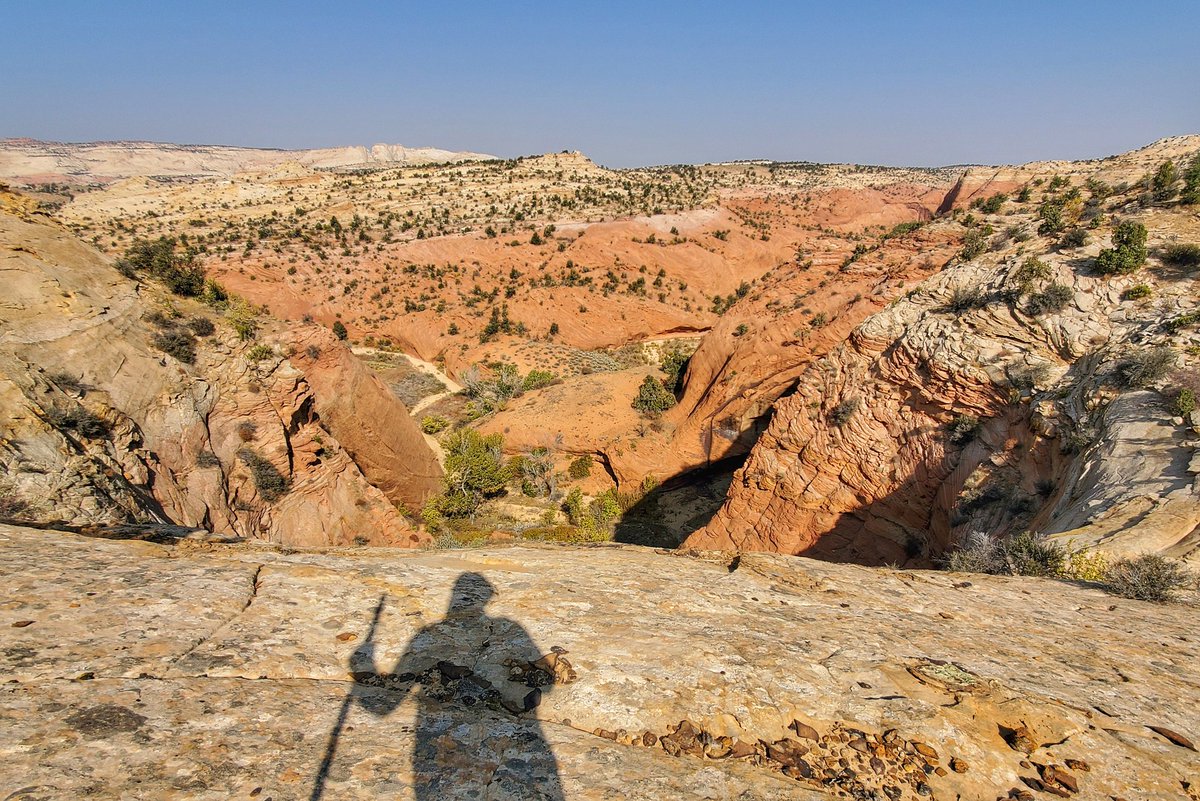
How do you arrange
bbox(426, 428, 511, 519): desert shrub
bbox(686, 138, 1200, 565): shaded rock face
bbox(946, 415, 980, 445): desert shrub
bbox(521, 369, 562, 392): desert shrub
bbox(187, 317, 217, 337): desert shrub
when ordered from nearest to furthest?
1. bbox(686, 138, 1200, 565): shaded rock face
2. bbox(187, 317, 217, 337): desert shrub
3. bbox(946, 415, 980, 445): desert shrub
4. bbox(426, 428, 511, 519): desert shrub
5. bbox(521, 369, 562, 392): desert shrub

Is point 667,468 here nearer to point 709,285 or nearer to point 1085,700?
point 1085,700

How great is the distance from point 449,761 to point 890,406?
46.6 ft

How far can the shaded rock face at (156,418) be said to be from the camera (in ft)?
25.6

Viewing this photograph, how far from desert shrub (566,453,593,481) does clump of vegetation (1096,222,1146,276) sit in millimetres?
16892

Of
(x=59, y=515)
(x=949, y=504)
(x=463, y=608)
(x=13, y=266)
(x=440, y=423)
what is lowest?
(x=440, y=423)

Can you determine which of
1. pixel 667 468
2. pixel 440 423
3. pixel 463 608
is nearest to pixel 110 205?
pixel 440 423

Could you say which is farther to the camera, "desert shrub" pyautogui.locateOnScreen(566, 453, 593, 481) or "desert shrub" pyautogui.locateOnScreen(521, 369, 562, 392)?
"desert shrub" pyautogui.locateOnScreen(521, 369, 562, 392)

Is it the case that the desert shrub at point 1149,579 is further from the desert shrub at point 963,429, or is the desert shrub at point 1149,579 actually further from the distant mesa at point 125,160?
the distant mesa at point 125,160

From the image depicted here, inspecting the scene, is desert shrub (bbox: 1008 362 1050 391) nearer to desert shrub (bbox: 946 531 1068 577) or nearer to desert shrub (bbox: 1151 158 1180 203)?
desert shrub (bbox: 946 531 1068 577)

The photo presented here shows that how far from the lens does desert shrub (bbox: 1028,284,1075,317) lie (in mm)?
11227

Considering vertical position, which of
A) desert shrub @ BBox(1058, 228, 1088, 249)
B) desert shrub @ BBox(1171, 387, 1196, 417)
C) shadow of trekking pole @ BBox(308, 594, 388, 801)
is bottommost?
shadow of trekking pole @ BBox(308, 594, 388, 801)

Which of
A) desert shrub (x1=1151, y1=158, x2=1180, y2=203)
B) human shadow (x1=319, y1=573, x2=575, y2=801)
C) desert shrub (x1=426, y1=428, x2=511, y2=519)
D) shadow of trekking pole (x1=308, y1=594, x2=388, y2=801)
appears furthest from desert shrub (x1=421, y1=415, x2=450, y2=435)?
desert shrub (x1=1151, y1=158, x2=1180, y2=203)

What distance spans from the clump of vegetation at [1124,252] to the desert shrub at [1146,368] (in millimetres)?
2823

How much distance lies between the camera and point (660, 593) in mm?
5426
